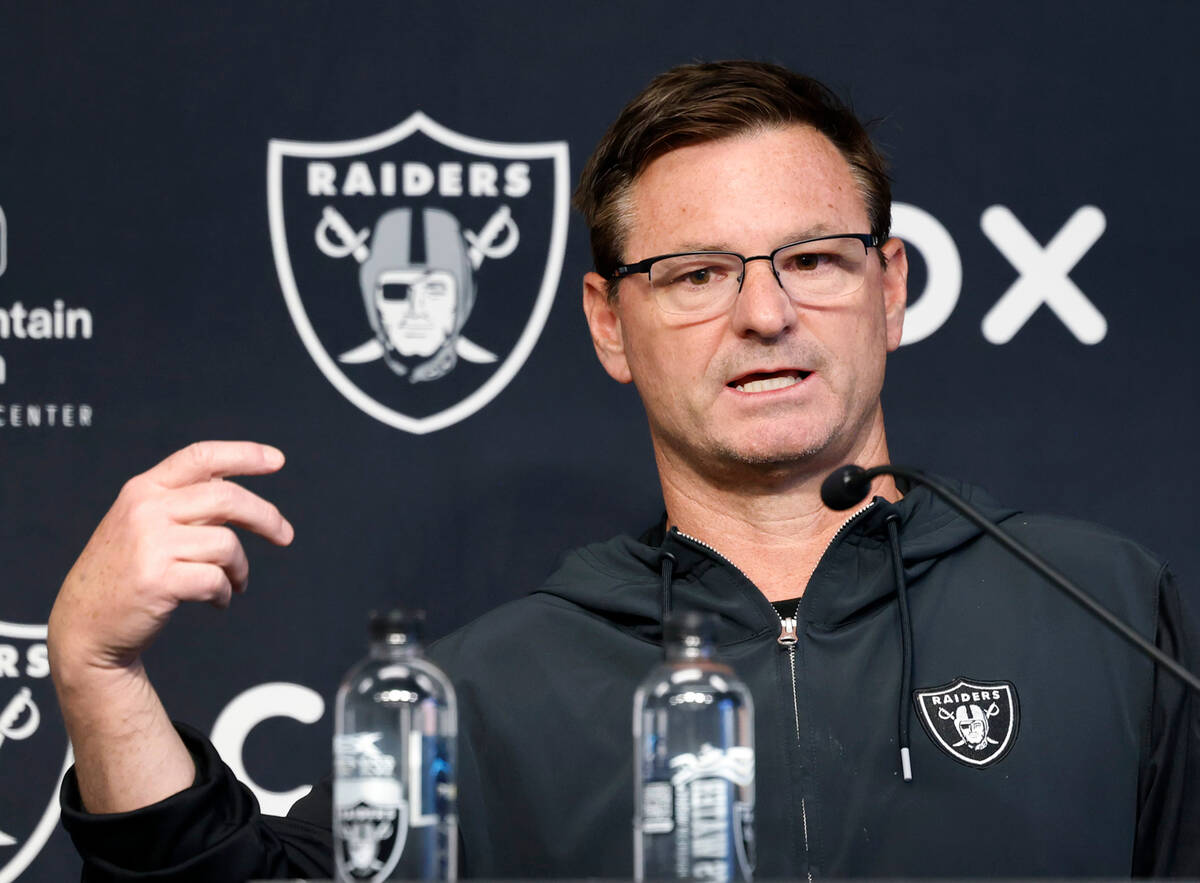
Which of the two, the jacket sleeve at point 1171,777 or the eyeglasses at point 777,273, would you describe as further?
the eyeglasses at point 777,273

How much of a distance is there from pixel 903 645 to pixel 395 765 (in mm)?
688

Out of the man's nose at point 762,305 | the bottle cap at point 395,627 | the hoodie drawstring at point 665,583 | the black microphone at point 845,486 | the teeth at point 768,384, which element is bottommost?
the hoodie drawstring at point 665,583

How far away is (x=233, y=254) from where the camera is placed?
1.99 m

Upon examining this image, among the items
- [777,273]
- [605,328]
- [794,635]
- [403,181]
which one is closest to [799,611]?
[794,635]

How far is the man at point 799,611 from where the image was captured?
56.6 inches

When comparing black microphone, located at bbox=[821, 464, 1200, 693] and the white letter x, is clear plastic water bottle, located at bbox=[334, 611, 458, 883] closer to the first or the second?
black microphone, located at bbox=[821, 464, 1200, 693]

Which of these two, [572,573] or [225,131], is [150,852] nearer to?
[572,573]

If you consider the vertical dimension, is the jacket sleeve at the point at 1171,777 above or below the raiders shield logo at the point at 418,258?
below

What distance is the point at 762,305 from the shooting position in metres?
1.51

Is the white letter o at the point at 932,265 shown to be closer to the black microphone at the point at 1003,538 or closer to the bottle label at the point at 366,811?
the black microphone at the point at 1003,538

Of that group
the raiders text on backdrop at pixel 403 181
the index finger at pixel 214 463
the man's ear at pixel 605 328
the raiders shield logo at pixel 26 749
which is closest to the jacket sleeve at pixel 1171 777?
the man's ear at pixel 605 328

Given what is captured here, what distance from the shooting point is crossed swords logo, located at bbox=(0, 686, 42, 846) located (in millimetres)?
1923

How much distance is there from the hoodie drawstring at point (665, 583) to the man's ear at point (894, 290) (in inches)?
15.6

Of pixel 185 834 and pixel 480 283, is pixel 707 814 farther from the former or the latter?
pixel 480 283
